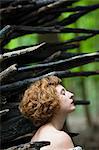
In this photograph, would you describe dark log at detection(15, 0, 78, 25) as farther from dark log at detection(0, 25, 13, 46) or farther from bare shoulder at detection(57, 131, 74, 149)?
bare shoulder at detection(57, 131, 74, 149)

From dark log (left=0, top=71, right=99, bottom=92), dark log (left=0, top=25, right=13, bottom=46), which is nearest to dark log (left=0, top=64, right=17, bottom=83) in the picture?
dark log (left=0, top=71, right=99, bottom=92)

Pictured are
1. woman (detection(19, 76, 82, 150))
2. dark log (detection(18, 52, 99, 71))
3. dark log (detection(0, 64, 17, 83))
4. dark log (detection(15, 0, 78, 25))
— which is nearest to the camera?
dark log (detection(0, 64, 17, 83))

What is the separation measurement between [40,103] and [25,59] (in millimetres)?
308

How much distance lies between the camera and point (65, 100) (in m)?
1.61

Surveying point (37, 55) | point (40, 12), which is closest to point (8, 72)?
point (37, 55)

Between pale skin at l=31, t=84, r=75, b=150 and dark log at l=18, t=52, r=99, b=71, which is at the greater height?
dark log at l=18, t=52, r=99, b=71

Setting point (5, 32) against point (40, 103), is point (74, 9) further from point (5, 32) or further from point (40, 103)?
point (40, 103)

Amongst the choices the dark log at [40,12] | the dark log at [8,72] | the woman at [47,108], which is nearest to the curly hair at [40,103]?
the woman at [47,108]

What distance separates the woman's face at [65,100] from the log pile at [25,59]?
0.24 feet

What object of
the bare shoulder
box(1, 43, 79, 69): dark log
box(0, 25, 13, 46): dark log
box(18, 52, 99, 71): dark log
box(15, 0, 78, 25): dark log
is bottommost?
the bare shoulder

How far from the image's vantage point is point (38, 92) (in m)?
1.58

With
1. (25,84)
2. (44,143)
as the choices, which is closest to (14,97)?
(25,84)

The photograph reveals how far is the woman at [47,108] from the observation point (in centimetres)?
153

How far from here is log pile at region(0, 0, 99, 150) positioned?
1587 mm
